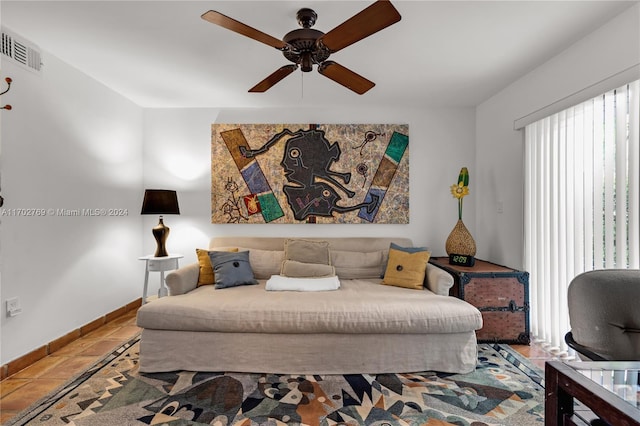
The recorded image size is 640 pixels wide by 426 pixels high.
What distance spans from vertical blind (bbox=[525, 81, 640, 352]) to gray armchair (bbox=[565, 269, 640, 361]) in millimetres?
989

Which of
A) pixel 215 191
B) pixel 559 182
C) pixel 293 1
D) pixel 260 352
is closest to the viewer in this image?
pixel 293 1

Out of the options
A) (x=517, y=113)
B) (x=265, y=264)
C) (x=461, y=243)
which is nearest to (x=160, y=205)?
(x=265, y=264)

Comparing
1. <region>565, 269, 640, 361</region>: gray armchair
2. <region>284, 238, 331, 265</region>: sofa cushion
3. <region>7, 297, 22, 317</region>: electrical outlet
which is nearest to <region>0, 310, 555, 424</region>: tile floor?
<region>7, 297, 22, 317</region>: electrical outlet

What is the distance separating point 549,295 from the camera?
9.01 feet

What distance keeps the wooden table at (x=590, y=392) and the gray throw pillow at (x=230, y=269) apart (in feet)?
8.20

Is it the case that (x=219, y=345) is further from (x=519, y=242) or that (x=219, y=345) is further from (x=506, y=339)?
(x=519, y=242)

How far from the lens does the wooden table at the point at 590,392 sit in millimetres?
803

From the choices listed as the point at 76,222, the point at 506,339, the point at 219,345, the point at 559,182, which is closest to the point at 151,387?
the point at 219,345

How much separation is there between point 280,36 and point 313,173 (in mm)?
1724

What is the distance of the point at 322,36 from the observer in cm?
176

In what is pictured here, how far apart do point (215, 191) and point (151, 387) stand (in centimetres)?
227

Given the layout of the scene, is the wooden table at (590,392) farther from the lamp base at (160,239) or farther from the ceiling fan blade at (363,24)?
the lamp base at (160,239)

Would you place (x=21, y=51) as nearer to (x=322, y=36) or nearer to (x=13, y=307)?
(x=13, y=307)

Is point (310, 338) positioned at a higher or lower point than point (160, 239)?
lower
